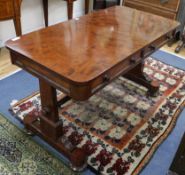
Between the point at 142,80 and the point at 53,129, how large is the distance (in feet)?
3.22

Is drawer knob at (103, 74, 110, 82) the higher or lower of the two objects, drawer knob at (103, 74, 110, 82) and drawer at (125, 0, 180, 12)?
the higher

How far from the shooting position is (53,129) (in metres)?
1.45

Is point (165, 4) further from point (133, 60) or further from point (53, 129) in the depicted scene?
point (53, 129)

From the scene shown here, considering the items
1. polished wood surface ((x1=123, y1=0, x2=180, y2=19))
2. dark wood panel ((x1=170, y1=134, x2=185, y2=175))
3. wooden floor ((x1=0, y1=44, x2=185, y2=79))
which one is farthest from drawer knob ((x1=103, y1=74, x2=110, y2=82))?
polished wood surface ((x1=123, y1=0, x2=180, y2=19))

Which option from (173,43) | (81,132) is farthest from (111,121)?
(173,43)

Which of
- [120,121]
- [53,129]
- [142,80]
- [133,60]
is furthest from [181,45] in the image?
[53,129]

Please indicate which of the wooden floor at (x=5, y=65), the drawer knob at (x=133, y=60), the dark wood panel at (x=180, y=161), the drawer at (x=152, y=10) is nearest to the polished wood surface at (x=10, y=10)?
the wooden floor at (x=5, y=65)

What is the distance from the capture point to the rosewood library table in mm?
1151

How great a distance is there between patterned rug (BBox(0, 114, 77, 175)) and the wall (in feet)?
4.82

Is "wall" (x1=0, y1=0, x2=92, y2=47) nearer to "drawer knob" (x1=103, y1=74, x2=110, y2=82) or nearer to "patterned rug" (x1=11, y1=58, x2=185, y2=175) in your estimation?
"patterned rug" (x1=11, y1=58, x2=185, y2=175)

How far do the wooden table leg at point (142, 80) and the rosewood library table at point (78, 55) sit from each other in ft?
1.27

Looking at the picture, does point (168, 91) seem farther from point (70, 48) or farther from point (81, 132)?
point (70, 48)

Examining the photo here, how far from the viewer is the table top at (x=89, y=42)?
1176 millimetres

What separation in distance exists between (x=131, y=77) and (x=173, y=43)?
1.29 m
